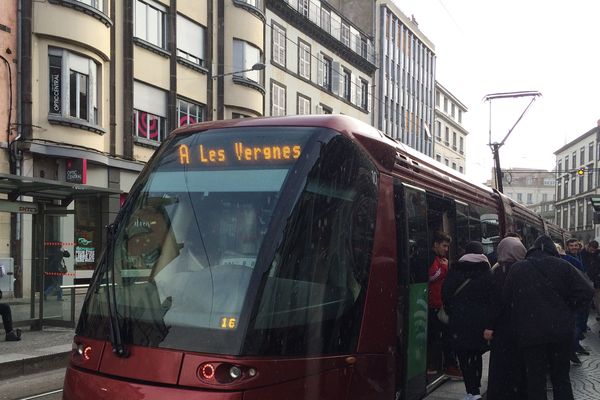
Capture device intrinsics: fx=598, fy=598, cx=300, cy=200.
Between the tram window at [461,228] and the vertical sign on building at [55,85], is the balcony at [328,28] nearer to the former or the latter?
the vertical sign on building at [55,85]

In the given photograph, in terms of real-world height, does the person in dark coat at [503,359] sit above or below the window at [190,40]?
below

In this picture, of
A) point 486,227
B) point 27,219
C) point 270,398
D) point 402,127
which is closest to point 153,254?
point 270,398

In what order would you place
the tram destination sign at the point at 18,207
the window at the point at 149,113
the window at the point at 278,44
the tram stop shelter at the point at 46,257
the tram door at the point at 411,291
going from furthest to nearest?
the window at the point at 278,44
the window at the point at 149,113
the tram stop shelter at the point at 46,257
the tram destination sign at the point at 18,207
the tram door at the point at 411,291

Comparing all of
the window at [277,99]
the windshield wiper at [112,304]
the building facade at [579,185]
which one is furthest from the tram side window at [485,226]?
the building facade at [579,185]

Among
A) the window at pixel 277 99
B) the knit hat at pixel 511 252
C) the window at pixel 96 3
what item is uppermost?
the window at pixel 96 3

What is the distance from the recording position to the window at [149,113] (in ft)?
67.0

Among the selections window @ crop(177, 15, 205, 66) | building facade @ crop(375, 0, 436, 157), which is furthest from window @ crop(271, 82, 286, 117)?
building facade @ crop(375, 0, 436, 157)

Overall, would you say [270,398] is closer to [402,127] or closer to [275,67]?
[275,67]

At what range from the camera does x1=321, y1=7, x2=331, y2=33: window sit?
33.6 m

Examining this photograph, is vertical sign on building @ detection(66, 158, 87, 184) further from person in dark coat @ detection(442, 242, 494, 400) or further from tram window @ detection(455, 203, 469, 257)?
person in dark coat @ detection(442, 242, 494, 400)

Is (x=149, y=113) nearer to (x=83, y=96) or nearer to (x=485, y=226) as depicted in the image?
(x=83, y=96)

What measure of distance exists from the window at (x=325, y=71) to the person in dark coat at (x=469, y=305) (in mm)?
28254

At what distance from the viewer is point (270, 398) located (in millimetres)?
3361

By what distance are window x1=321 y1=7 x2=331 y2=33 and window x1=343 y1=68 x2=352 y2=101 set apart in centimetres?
343
